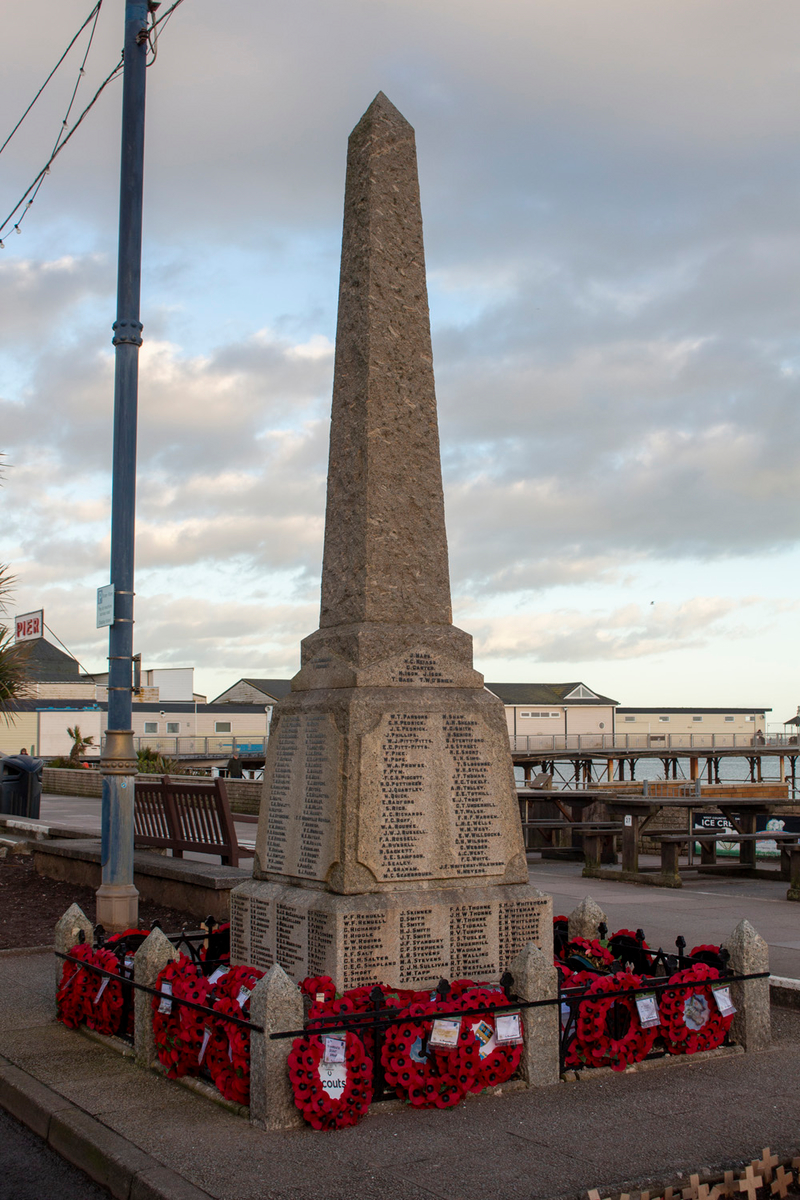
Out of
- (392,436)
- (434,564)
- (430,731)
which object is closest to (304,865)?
(430,731)

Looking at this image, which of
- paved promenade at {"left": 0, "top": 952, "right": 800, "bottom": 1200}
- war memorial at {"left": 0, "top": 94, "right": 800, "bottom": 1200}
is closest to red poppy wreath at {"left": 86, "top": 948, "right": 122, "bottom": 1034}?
war memorial at {"left": 0, "top": 94, "right": 800, "bottom": 1200}

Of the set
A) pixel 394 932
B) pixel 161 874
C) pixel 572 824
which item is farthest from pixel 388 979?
pixel 572 824

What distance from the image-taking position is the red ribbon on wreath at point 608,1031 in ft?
18.9

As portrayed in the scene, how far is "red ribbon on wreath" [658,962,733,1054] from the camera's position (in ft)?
19.7

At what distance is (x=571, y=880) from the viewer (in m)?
14.0

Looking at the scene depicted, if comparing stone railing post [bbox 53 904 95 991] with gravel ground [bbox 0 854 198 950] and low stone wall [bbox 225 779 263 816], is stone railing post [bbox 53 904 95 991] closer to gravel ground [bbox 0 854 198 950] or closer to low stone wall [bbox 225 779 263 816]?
gravel ground [bbox 0 854 198 950]

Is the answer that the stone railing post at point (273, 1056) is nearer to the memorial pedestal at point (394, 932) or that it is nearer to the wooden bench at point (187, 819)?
the memorial pedestal at point (394, 932)

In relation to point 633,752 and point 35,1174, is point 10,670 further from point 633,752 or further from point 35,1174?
point 633,752

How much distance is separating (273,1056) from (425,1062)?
0.86m

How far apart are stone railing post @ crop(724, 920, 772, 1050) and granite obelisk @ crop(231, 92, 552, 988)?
3.74 ft

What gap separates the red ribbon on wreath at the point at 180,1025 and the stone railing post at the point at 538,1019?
1.69 m

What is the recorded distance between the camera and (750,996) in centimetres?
626

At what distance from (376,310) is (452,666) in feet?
7.80

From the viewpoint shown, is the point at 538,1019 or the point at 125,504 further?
the point at 125,504
